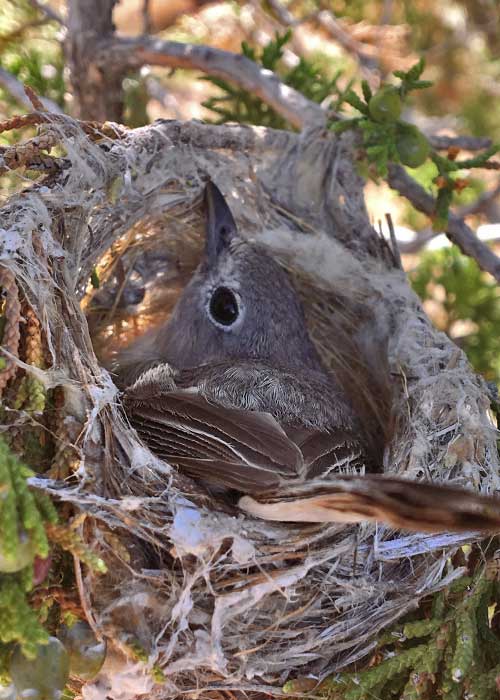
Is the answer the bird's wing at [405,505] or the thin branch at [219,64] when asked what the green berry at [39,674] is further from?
the thin branch at [219,64]

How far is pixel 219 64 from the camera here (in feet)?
13.2

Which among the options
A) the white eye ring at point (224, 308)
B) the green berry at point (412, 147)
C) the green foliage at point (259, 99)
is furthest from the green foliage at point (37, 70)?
the green berry at point (412, 147)

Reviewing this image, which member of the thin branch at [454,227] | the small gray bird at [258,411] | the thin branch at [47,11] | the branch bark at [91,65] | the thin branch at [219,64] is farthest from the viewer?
the thin branch at [47,11]

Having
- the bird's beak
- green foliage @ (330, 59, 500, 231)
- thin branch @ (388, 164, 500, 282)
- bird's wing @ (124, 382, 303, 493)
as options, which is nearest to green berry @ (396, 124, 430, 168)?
green foliage @ (330, 59, 500, 231)

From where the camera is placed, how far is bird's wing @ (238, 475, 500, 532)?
195cm

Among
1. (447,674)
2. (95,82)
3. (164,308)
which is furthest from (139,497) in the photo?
(95,82)

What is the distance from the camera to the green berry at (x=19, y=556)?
1850 millimetres

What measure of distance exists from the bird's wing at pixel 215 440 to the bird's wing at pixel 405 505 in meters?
0.41

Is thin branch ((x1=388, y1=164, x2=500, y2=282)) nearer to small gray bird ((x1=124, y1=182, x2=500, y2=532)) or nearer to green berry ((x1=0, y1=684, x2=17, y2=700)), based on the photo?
small gray bird ((x1=124, y1=182, x2=500, y2=532))

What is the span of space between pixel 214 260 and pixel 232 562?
1.77 m

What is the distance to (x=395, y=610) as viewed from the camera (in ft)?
8.50

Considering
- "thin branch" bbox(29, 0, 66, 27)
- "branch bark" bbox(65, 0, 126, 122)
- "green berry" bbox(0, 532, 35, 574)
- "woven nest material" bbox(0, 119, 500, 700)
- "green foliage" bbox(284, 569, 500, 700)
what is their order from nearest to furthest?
"green berry" bbox(0, 532, 35, 574) < "woven nest material" bbox(0, 119, 500, 700) < "green foliage" bbox(284, 569, 500, 700) < "branch bark" bbox(65, 0, 126, 122) < "thin branch" bbox(29, 0, 66, 27)

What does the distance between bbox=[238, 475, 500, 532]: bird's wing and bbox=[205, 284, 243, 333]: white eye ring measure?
1652mm

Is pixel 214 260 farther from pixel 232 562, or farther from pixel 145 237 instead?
pixel 232 562
